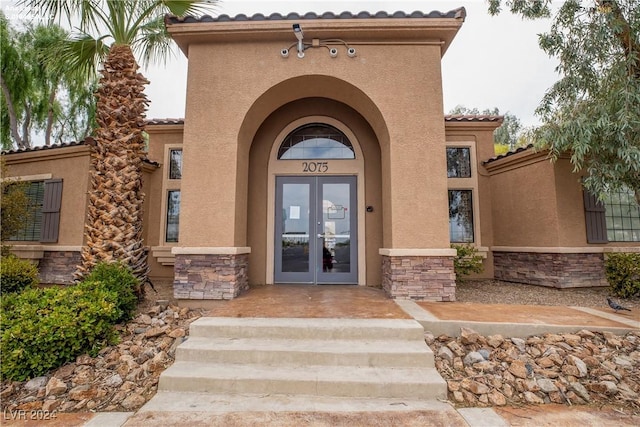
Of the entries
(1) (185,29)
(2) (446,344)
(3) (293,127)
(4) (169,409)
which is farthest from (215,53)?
(2) (446,344)

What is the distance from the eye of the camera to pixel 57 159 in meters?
8.45

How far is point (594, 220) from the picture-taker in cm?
744

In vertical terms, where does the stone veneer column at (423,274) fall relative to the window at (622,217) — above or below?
below

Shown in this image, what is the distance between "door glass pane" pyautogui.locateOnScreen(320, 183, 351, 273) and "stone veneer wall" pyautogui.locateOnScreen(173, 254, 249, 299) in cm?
248

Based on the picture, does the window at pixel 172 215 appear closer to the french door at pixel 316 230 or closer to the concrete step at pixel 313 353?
the french door at pixel 316 230

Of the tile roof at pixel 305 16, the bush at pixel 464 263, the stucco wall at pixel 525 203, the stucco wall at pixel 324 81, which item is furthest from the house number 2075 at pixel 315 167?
the stucco wall at pixel 525 203

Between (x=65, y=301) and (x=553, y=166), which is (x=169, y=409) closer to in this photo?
(x=65, y=301)

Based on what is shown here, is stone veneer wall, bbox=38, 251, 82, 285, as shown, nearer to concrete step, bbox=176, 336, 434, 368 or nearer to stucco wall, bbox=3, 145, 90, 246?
stucco wall, bbox=3, 145, 90, 246

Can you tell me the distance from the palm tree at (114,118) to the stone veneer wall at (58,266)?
8.69 ft

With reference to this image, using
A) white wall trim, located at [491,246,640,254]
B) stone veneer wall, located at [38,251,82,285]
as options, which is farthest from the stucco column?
stone veneer wall, located at [38,251,82,285]

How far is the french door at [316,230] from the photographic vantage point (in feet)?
25.2

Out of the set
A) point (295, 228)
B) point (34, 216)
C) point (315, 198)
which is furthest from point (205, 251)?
point (34, 216)

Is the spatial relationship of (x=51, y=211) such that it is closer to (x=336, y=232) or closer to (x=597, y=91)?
(x=336, y=232)

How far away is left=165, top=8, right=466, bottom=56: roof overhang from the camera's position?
240 inches
